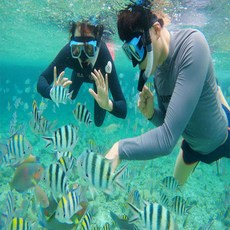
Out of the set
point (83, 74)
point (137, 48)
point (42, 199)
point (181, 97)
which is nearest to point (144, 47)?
point (137, 48)

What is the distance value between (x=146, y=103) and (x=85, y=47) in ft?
6.47

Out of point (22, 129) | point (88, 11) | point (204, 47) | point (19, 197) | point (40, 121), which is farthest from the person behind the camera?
point (88, 11)

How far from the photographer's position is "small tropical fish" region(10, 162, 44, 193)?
16.0ft

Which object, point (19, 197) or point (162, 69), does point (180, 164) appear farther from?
point (19, 197)

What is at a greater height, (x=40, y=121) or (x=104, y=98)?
(x=104, y=98)

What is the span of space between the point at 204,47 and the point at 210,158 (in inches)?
96.5

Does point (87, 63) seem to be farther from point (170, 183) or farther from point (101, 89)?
point (170, 183)

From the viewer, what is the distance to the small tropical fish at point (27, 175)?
4867 mm

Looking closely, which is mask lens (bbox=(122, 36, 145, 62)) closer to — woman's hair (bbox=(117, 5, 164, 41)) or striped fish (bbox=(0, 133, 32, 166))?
woman's hair (bbox=(117, 5, 164, 41))

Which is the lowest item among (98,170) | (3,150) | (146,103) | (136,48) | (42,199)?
(42,199)

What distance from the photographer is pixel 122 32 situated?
3.02 m

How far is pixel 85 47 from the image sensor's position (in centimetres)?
522

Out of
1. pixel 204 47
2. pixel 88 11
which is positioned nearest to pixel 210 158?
pixel 204 47

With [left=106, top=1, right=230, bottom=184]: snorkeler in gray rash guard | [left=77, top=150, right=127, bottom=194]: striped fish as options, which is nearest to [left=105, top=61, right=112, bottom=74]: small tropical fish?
[left=106, top=1, right=230, bottom=184]: snorkeler in gray rash guard
